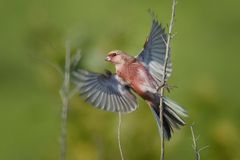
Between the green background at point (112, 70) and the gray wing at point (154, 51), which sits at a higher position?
the gray wing at point (154, 51)

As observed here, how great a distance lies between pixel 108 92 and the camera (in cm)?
171

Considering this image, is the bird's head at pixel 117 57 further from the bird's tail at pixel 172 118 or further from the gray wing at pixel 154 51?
the bird's tail at pixel 172 118

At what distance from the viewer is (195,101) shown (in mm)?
2453

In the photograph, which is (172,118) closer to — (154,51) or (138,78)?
(138,78)

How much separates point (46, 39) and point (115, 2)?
2732 millimetres

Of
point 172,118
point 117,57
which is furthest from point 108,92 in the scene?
point 172,118

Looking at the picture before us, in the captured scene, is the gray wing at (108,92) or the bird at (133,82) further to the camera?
the gray wing at (108,92)

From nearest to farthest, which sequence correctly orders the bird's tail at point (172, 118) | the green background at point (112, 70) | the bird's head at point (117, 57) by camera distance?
the bird's tail at point (172, 118) → the bird's head at point (117, 57) → the green background at point (112, 70)

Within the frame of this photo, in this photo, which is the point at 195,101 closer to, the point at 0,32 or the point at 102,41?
the point at 102,41

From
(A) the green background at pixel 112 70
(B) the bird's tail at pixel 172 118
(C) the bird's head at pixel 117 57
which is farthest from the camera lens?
(A) the green background at pixel 112 70

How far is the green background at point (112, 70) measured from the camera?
2193 millimetres

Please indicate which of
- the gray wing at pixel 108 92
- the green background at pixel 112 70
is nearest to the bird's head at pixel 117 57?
the gray wing at pixel 108 92

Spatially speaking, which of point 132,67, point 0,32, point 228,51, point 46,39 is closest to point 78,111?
point 46,39

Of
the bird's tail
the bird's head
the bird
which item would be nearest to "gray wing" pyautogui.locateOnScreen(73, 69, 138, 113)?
the bird
